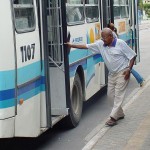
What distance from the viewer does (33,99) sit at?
241 inches

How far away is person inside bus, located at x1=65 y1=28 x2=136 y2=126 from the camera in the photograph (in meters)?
7.88

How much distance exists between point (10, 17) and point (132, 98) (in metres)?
5.58

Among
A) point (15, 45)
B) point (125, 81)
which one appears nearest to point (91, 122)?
point (125, 81)

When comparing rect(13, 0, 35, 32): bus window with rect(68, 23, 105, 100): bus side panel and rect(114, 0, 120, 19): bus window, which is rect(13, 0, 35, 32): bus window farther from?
rect(114, 0, 120, 19): bus window

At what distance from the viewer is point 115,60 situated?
26.2ft

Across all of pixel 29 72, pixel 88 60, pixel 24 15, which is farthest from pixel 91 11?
pixel 29 72

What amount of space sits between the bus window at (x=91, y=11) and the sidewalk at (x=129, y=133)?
6.16 feet

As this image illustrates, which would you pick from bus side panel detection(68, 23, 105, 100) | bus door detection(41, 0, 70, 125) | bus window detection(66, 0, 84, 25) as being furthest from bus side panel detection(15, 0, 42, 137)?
bus window detection(66, 0, 84, 25)

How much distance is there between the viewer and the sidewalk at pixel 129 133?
6898 millimetres

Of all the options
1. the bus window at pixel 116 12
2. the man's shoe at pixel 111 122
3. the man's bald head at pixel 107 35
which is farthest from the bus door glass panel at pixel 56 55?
the bus window at pixel 116 12

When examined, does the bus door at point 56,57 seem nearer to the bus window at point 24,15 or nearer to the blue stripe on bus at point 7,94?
the bus window at point 24,15

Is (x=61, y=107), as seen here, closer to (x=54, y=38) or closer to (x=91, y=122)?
(x=54, y=38)

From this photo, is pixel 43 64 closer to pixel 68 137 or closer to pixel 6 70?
pixel 6 70

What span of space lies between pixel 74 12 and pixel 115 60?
3.53 ft
